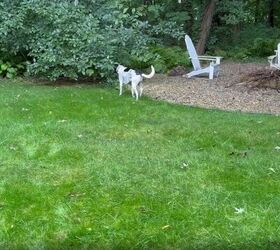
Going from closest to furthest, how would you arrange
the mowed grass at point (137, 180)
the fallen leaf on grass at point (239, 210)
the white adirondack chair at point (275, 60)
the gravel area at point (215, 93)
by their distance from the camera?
the mowed grass at point (137, 180)
the fallen leaf on grass at point (239, 210)
the gravel area at point (215, 93)
the white adirondack chair at point (275, 60)

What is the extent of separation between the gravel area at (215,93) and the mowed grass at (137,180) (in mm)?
913

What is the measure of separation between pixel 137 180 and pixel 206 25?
9715 mm

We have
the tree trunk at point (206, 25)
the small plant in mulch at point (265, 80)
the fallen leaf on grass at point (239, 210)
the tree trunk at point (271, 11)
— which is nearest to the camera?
the fallen leaf on grass at point (239, 210)

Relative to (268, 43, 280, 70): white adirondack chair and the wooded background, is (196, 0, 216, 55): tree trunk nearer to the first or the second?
(268, 43, 280, 70): white adirondack chair

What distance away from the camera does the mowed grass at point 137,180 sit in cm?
281

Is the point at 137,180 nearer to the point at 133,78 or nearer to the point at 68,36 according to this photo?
the point at 133,78

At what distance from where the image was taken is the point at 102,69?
774cm

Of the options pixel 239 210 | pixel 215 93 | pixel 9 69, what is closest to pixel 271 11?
pixel 215 93

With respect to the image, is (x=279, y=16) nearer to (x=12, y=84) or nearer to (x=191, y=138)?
(x=12, y=84)

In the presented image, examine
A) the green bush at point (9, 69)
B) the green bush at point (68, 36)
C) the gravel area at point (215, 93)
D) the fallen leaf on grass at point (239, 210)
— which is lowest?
the gravel area at point (215, 93)

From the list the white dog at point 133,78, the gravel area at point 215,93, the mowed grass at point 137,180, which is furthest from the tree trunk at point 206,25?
the mowed grass at point 137,180

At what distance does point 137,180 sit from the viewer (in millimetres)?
3586

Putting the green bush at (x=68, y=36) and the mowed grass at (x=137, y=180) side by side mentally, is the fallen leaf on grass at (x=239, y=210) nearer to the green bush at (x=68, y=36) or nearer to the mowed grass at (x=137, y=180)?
the mowed grass at (x=137, y=180)

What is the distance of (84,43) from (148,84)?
4.37 feet
